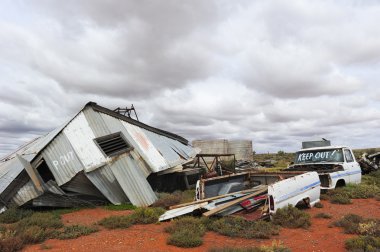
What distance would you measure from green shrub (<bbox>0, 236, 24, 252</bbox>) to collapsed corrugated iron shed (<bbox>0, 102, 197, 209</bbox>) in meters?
5.14

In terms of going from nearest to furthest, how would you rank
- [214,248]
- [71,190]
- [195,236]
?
[214,248]
[195,236]
[71,190]

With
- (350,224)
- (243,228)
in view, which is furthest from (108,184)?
(350,224)

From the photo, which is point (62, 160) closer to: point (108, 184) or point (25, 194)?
point (25, 194)

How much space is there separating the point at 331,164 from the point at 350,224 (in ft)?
20.4

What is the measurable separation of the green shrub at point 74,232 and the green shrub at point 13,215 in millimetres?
3470

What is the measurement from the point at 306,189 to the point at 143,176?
23.0ft

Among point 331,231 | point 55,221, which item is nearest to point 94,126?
point 55,221

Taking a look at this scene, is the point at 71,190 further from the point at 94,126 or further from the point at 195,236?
the point at 195,236

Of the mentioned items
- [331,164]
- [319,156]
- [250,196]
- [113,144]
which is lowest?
[250,196]

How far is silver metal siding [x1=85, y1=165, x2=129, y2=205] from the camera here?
13477mm

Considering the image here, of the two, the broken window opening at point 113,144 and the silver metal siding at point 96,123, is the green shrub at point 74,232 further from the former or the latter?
the silver metal siding at point 96,123

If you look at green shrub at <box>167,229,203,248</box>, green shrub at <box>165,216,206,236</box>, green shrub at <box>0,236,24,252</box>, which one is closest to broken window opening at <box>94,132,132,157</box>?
green shrub at <box>165,216,206,236</box>

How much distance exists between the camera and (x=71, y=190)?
13.6m

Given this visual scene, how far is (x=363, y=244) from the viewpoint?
22.5 ft
